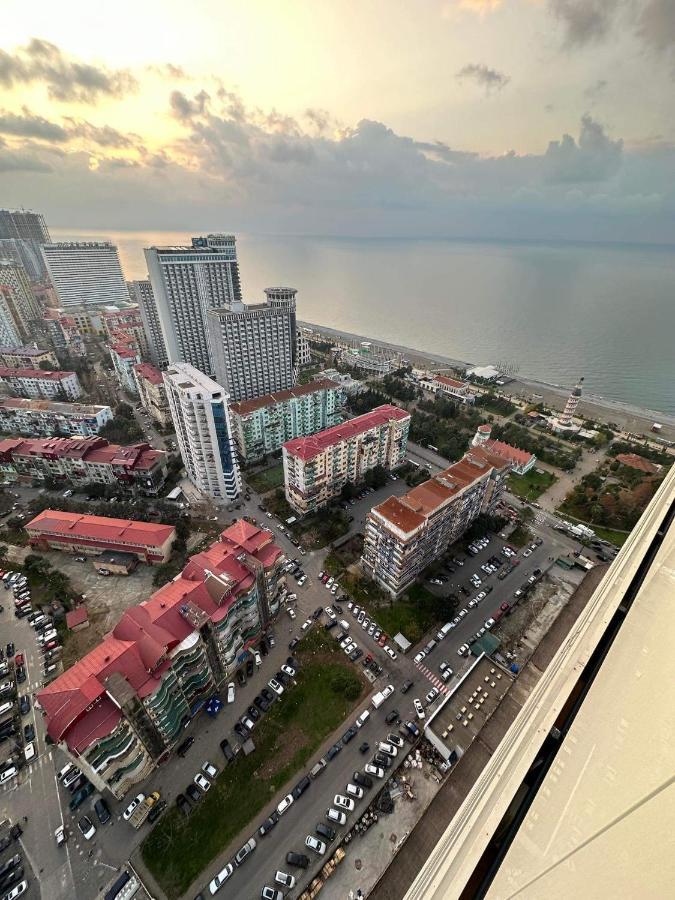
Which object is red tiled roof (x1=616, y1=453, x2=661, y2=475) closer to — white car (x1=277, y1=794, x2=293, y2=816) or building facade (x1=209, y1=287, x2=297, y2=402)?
building facade (x1=209, y1=287, x2=297, y2=402)

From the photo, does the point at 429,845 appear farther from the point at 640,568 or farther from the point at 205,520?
the point at 205,520

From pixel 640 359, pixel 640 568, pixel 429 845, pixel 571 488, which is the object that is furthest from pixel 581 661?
pixel 640 359

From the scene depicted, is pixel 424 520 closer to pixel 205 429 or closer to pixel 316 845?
pixel 316 845

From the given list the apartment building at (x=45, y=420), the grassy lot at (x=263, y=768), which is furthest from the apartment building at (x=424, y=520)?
the apartment building at (x=45, y=420)

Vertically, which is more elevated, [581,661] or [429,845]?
[581,661]

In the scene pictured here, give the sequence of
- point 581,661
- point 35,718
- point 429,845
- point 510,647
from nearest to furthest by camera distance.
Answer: point 581,661
point 429,845
point 35,718
point 510,647

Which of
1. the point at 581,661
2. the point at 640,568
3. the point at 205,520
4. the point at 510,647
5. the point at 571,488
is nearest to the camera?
the point at 581,661
